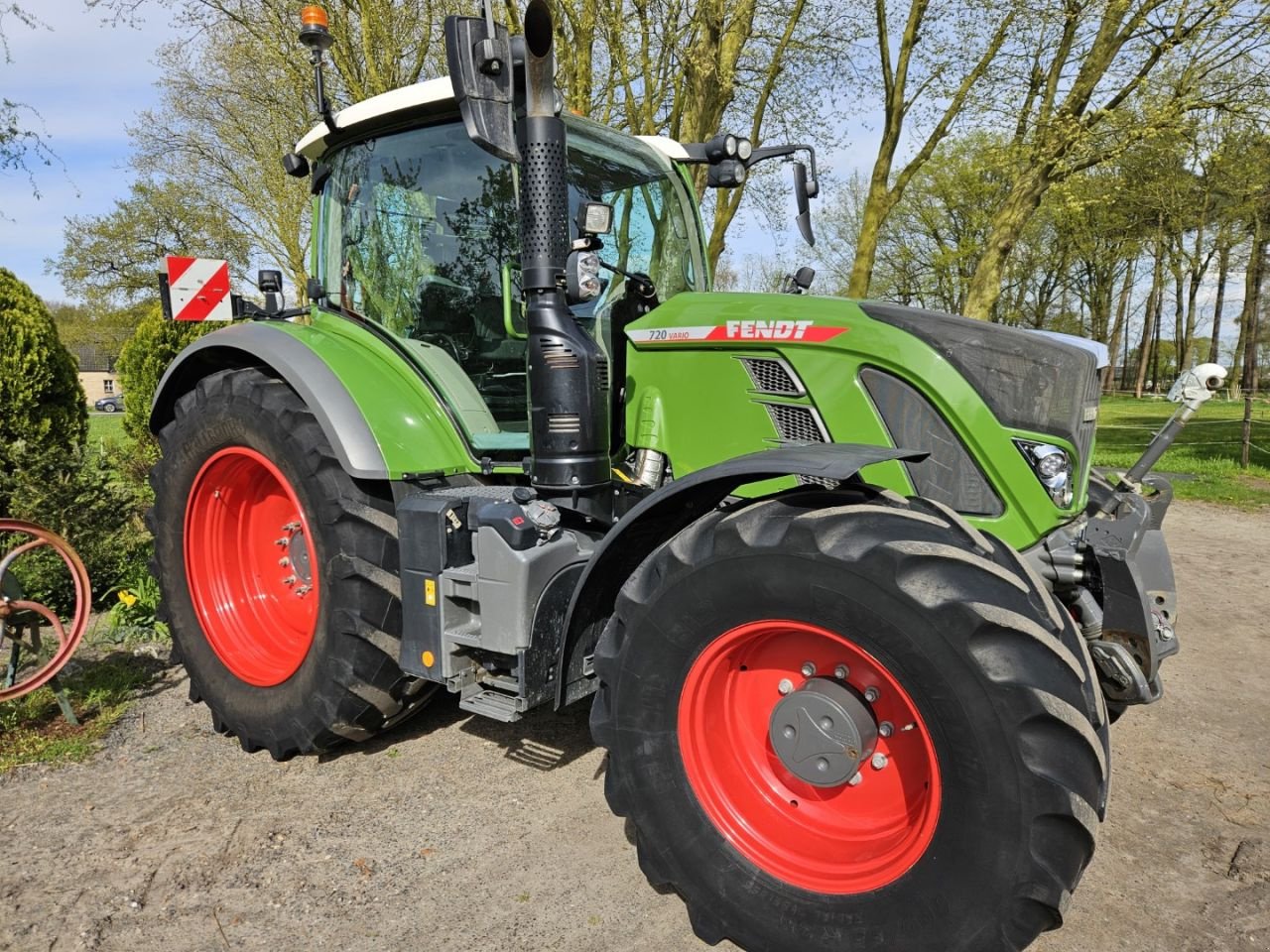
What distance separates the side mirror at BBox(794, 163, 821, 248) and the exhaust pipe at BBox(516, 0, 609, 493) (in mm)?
1249

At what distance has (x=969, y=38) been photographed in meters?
12.5

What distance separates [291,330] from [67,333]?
42.7 metres

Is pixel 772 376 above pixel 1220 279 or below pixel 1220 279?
below

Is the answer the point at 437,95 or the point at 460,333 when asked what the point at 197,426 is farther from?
the point at 437,95

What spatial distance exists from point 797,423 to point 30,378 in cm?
527

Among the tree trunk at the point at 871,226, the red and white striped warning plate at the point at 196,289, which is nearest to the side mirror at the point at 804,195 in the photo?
the red and white striped warning plate at the point at 196,289

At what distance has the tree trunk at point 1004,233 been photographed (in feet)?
36.5

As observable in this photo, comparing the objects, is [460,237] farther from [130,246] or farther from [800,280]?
[130,246]

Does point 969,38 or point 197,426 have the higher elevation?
point 969,38

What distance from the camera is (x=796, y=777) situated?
7.72 feet

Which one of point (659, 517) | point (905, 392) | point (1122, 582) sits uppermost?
point (905, 392)

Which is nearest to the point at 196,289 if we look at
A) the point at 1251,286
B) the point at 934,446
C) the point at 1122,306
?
the point at 934,446

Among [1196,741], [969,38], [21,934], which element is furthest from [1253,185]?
[21,934]

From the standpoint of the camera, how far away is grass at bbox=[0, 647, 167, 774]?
3.37 metres
